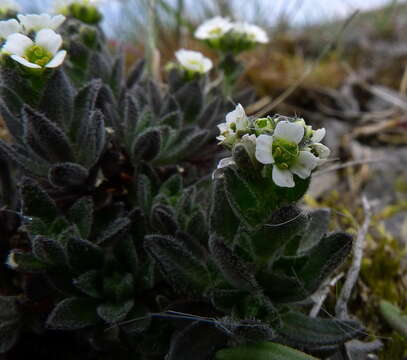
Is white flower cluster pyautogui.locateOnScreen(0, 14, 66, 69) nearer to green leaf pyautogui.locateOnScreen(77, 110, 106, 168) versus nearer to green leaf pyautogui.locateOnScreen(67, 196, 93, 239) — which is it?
green leaf pyautogui.locateOnScreen(77, 110, 106, 168)

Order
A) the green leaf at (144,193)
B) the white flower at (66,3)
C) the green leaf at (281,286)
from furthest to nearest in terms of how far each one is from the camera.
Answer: the white flower at (66,3) → the green leaf at (144,193) → the green leaf at (281,286)

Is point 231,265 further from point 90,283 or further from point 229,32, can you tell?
point 229,32

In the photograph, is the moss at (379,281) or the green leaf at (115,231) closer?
the green leaf at (115,231)

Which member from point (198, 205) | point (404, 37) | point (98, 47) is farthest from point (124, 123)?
point (404, 37)

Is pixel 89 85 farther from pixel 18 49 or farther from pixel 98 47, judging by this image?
pixel 98 47

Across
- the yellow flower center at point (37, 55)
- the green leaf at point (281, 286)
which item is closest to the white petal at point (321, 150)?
the green leaf at point (281, 286)

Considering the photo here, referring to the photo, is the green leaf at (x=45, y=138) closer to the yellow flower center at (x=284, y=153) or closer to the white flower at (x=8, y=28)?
the white flower at (x=8, y=28)

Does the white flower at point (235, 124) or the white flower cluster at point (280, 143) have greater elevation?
the white flower at point (235, 124)

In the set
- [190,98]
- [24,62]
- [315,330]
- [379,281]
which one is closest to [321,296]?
[315,330]
